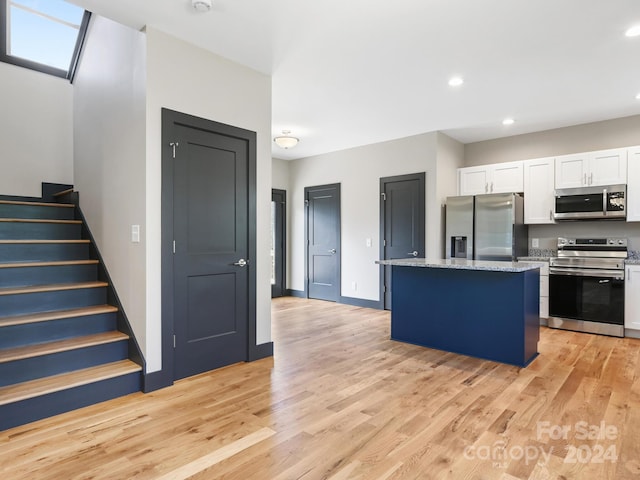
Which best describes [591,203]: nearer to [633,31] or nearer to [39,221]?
[633,31]

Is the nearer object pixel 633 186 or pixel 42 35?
pixel 633 186

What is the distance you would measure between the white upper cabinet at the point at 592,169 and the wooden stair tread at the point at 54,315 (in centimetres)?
547

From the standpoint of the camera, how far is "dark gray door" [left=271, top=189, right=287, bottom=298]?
7397 mm

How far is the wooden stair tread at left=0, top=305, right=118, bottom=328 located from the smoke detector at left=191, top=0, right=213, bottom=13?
2.41 metres

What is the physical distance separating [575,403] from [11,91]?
6416 millimetres

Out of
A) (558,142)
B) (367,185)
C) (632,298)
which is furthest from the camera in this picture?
(367,185)

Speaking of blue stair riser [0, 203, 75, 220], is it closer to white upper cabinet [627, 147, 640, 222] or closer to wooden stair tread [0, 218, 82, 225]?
wooden stair tread [0, 218, 82, 225]

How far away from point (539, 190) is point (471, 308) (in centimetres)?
252

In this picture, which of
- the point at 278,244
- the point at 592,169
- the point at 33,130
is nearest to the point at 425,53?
the point at 592,169

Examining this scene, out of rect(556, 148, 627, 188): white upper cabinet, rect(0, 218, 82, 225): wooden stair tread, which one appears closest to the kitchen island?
rect(556, 148, 627, 188): white upper cabinet

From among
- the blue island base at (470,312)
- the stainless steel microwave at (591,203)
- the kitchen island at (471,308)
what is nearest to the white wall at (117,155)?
the kitchen island at (471,308)

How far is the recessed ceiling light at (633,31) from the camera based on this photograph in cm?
287

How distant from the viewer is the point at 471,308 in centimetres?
371

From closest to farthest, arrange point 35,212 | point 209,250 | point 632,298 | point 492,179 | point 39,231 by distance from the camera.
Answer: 1. point 209,250
2. point 39,231
3. point 35,212
4. point 632,298
5. point 492,179
